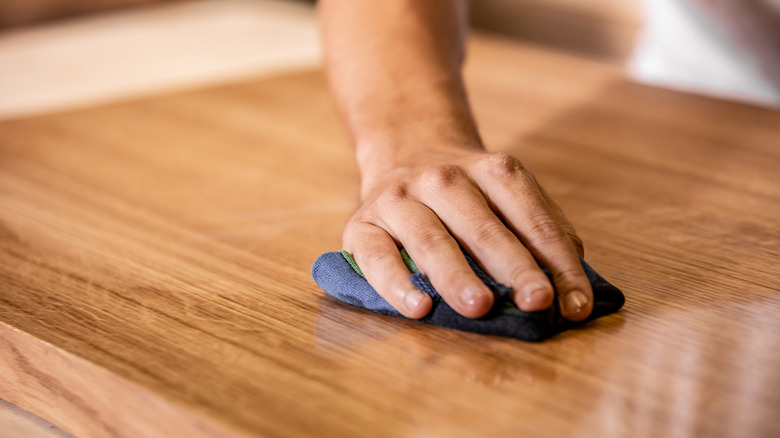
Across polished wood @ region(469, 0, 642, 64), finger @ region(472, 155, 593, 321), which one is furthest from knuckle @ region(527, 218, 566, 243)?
polished wood @ region(469, 0, 642, 64)

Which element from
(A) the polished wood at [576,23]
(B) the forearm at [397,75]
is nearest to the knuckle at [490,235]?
(B) the forearm at [397,75]

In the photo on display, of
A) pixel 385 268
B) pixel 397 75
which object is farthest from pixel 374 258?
pixel 397 75

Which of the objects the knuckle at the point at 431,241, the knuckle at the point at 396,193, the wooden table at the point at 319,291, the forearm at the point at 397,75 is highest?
the forearm at the point at 397,75

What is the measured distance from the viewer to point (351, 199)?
0.75 metres

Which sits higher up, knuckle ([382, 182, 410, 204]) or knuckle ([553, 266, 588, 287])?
knuckle ([382, 182, 410, 204])

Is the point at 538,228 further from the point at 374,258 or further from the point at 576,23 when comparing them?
the point at 576,23

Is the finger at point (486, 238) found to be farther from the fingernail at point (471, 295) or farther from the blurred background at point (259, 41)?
the blurred background at point (259, 41)

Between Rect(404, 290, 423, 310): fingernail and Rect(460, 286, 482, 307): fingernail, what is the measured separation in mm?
30

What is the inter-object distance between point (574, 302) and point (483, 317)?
0.06 m

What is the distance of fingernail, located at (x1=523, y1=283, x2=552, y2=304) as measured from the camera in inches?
18.0

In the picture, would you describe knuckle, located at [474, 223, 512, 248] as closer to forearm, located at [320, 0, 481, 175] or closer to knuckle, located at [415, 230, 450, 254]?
knuckle, located at [415, 230, 450, 254]

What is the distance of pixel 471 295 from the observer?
0.47 m

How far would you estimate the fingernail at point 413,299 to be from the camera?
1.60 feet

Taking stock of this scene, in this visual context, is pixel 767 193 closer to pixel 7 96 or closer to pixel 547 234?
pixel 547 234
